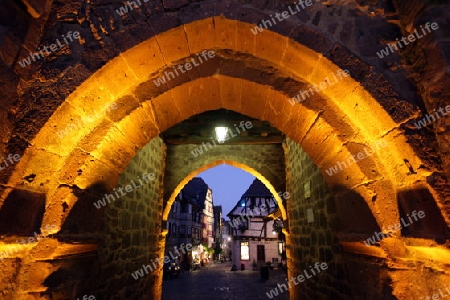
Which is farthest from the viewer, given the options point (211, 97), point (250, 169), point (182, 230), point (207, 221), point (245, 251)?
point (207, 221)

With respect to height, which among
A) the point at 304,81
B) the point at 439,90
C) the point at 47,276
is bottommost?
the point at 47,276

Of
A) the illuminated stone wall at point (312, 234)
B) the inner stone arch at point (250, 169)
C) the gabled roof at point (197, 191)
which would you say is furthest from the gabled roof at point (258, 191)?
the illuminated stone wall at point (312, 234)

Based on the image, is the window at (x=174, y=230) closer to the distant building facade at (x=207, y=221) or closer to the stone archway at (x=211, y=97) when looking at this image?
the distant building facade at (x=207, y=221)

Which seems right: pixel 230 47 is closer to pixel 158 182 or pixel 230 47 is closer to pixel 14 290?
pixel 14 290

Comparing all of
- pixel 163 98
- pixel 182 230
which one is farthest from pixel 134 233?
pixel 182 230

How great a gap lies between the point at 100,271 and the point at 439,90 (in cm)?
375

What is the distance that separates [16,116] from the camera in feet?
5.24

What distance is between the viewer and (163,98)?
2.15 m

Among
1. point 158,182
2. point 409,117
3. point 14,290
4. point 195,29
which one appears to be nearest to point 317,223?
point 409,117

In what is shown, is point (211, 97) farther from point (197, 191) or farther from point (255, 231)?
point (197, 191)

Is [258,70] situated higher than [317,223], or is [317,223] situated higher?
[258,70]

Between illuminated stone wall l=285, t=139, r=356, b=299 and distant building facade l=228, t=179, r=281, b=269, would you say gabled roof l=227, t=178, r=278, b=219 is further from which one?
illuminated stone wall l=285, t=139, r=356, b=299

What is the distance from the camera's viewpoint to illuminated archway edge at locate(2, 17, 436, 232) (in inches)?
64.1

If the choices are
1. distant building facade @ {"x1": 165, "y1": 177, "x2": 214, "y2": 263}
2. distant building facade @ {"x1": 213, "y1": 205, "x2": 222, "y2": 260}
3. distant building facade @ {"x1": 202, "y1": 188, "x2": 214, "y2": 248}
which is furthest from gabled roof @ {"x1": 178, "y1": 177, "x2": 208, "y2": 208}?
distant building facade @ {"x1": 213, "y1": 205, "x2": 222, "y2": 260}
